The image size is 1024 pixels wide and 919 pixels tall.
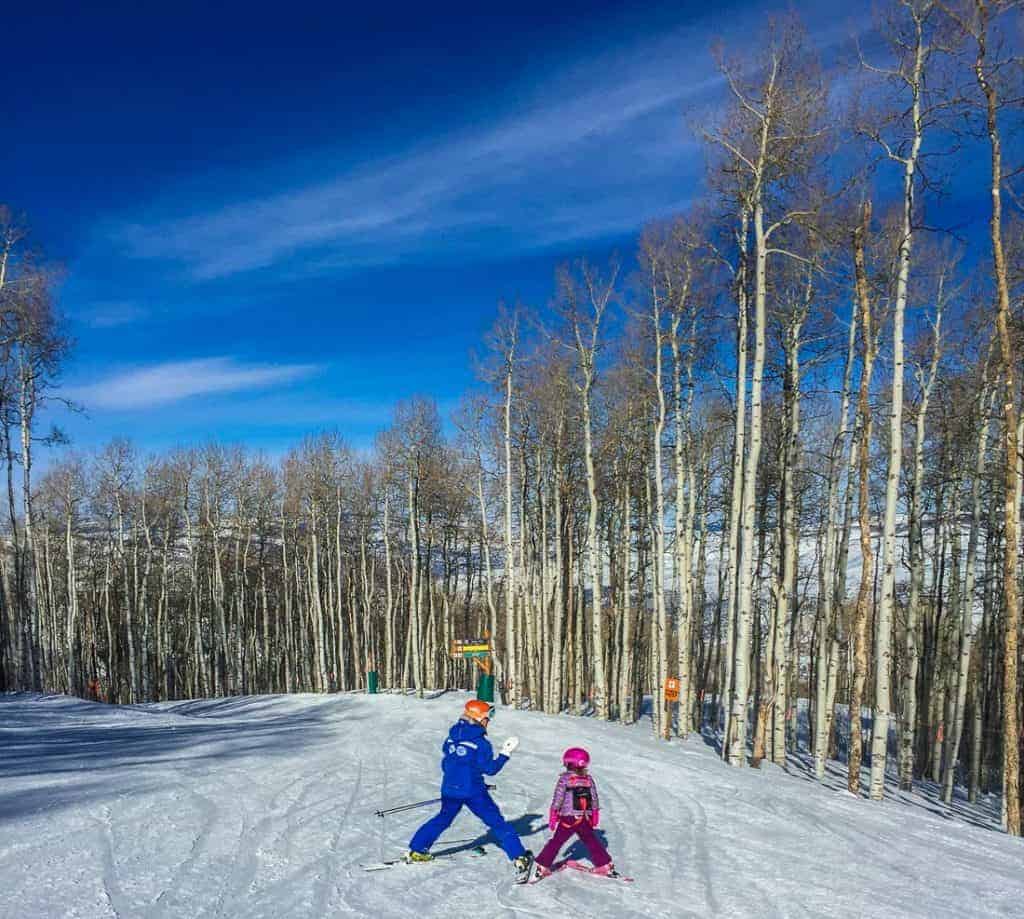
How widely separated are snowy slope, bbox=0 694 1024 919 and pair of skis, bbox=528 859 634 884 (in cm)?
8

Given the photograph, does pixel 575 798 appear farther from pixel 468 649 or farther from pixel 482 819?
pixel 468 649

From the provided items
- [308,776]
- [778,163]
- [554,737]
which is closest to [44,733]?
[308,776]

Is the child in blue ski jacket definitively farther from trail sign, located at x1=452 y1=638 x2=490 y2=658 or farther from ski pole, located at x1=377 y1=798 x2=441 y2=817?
trail sign, located at x1=452 y1=638 x2=490 y2=658

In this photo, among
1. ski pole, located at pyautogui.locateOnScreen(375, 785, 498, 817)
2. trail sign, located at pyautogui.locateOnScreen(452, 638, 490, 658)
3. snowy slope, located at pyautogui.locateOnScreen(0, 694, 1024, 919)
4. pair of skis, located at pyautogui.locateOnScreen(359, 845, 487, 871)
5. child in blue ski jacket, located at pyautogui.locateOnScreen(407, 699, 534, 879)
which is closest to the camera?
snowy slope, located at pyautogui.locateOnScreen(0, 694, 1024, 919)

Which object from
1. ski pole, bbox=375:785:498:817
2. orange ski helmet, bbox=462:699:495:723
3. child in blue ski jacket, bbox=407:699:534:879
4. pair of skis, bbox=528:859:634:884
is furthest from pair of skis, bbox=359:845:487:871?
orange ski helmet, bbox=462:699:495:723

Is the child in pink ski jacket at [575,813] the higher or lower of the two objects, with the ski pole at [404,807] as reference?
higher

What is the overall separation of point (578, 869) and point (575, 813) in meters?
0.71

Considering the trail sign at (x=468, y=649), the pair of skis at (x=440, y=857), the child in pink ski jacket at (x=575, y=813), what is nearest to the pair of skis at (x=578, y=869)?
the child in pink ski jacket at (x=575, y=813)

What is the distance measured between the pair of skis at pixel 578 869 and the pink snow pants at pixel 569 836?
0.09 meters

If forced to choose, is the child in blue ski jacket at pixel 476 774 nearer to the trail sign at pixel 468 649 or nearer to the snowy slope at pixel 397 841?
the snowy slope at pixel 397 841

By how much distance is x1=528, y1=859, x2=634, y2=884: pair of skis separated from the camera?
608 centimetres

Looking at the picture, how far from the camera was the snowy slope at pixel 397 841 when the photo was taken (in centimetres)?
550

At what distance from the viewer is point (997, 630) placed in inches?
762

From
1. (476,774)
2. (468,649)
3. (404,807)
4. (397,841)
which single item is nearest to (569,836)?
(476,774)
